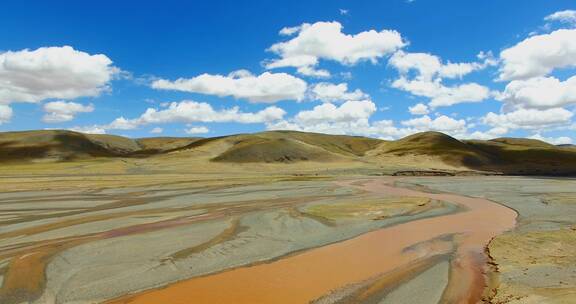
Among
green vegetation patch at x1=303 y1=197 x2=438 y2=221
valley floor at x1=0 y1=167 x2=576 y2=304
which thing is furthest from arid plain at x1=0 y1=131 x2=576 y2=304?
green vegetation patch at x1=303 y1=197 x2=438 y2=221

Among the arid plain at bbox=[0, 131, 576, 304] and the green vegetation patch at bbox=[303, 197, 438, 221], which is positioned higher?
the green vegetation patch at bbox=[303, 197, 438, 221]

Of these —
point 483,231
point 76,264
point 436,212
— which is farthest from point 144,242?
point 436,212

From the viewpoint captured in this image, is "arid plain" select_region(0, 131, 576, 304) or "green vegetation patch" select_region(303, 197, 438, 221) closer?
"arid plain" select_region(0, 131, 576, 304)

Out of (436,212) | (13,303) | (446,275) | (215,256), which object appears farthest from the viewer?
(436,212)

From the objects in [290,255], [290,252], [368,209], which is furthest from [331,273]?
[368,209]

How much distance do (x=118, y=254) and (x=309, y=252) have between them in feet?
31.6

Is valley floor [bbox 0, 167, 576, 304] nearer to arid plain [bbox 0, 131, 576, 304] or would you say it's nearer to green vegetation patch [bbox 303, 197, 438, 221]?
arid plain [bbox 0, 131, 576, 304]

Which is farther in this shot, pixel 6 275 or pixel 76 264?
pixel 76 264

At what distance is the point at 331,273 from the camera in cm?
1973

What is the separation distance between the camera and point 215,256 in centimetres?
2284

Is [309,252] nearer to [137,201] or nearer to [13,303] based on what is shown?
[13,303]

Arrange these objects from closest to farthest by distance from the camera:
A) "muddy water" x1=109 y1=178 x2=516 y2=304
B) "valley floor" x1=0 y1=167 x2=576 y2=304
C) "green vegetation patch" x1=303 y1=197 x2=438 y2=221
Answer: "muddy water" x1=109 y1=178 x2=516 y2=304
"valley floor" x1=0 y1=167 x2=576 y2=304
"green vegetation patch" x1=303 y1=197 x2=438 y2=221

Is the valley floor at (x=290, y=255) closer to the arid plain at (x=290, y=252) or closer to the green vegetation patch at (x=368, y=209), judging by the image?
the arid plain at (x=290, y=252)

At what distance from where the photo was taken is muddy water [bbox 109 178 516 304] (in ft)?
54.7
